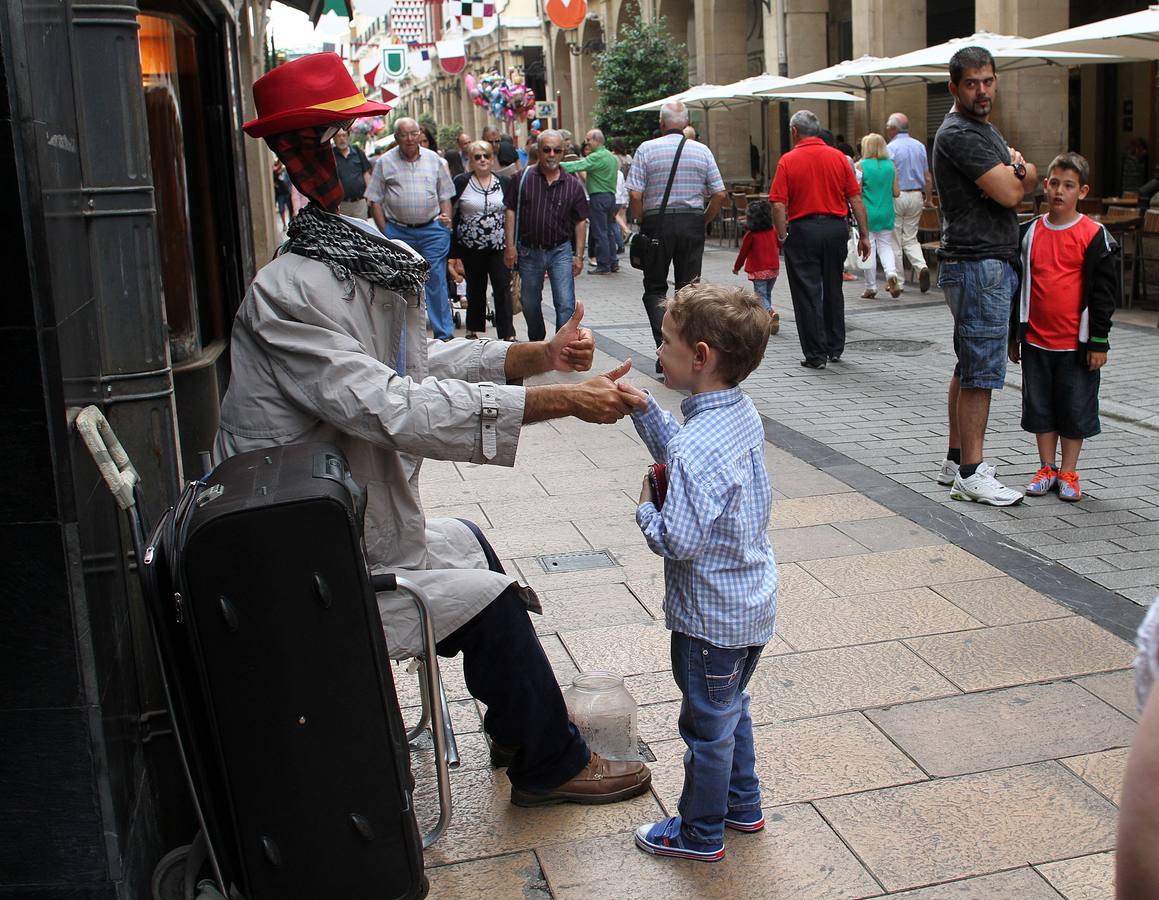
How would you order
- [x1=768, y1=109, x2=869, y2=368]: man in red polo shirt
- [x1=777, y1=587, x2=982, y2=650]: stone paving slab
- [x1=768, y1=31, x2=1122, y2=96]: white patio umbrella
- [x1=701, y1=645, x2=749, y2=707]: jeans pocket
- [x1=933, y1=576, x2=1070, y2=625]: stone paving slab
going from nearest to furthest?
1. [x1=701, y1=645, x2=749, y2=707]: jeans pocket
2. [x1=777, y1=587, x2=982, y2=650]: stone paving slab
3. [x1=933, y1=576, x2=1070, y2=625]: stone paving slab
4. [x1=768, y1=109, x2=869, y2=368]: man in red polo shirt
5. [x1=768, y1=31, x2=1122, y2=96]: white patio umbrella

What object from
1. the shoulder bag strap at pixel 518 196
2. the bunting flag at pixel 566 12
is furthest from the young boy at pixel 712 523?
the bunting flag at pixel 566 12

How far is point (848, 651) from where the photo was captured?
4543mm

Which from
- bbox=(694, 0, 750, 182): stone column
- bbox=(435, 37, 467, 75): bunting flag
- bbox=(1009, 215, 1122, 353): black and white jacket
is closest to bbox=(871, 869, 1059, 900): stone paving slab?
bbox=(1009, 215, 1122, 353): black and white jacket

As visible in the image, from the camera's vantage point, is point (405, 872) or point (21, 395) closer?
point (21, 395)

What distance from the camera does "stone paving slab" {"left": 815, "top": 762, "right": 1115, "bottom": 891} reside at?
320 cm

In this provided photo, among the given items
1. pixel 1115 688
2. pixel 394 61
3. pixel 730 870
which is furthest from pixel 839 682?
pixel 394 61

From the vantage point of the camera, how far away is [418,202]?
11.2 meters

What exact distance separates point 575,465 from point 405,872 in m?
4.72

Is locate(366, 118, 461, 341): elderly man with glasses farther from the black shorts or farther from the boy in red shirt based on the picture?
the black shorts

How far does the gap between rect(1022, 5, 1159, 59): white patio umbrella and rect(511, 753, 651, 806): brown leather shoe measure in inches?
372

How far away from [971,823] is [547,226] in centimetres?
796

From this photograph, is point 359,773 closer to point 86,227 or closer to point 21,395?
point 21,395

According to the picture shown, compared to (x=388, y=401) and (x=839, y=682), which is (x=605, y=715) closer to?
(x=839, y=682)

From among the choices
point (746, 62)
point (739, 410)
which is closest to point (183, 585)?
point (739, 410)
